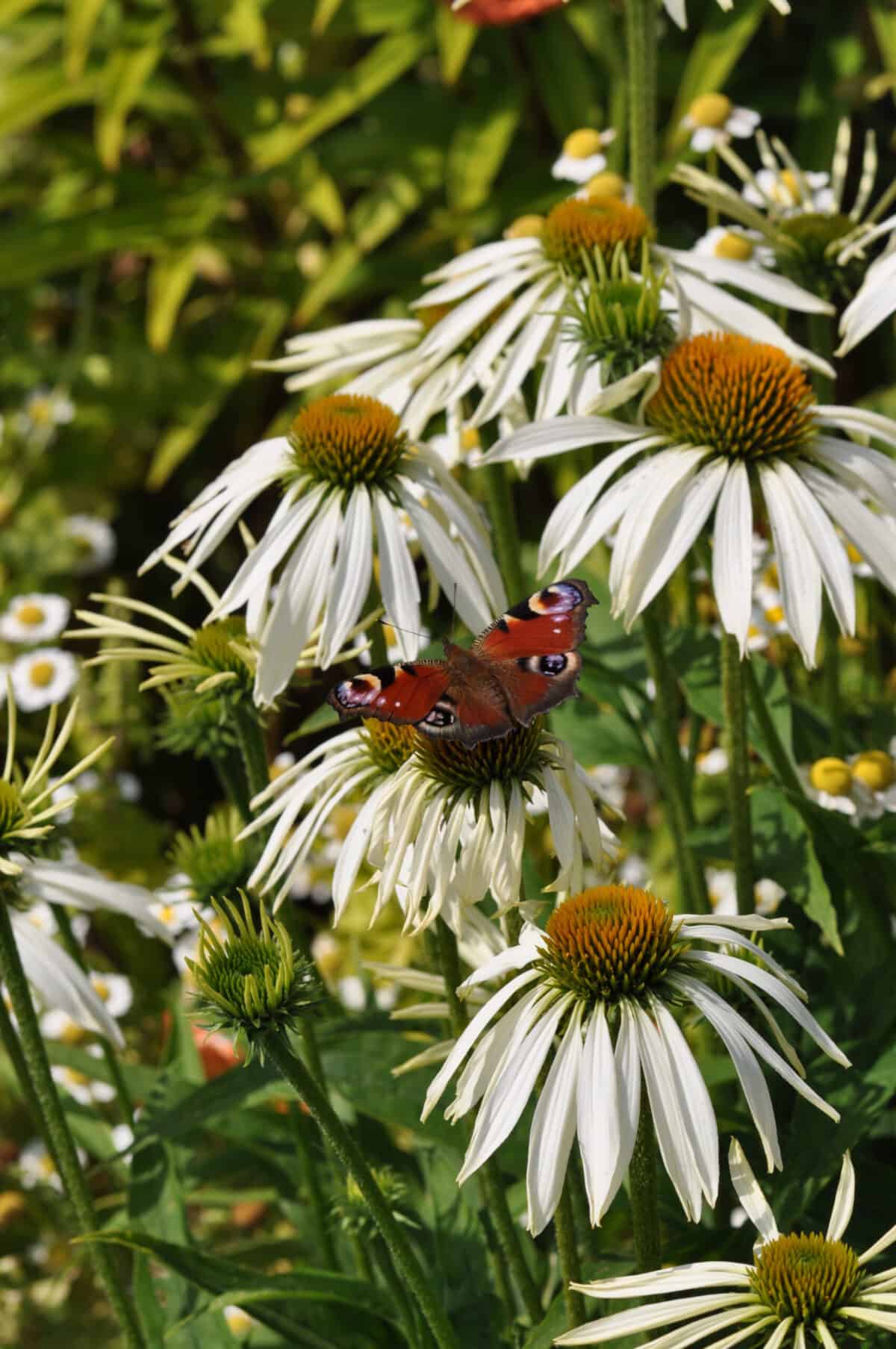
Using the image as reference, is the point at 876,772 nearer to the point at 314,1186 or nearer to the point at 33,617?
the point at 314,1186

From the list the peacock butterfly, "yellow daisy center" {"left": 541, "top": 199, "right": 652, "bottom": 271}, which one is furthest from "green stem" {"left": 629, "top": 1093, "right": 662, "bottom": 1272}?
"yellow daisy center" {"left": 541, "top": 199, "right": 652, "bottom": 271}

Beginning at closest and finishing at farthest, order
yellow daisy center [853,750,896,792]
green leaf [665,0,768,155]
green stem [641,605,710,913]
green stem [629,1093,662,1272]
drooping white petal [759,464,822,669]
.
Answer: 1. green stem [629,1093,662,1272]
2. drooping white petal [759,464,822,669]
3. green stem [641,605,710,913]
4. yellow daisy center [853,750,896,792]
5. green leaf [665,0,768,155]

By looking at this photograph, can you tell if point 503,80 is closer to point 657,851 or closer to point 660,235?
point 660,235

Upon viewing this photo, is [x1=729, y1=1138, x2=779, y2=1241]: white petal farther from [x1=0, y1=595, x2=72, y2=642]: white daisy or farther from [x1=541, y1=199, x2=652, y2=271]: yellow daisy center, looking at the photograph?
[x1=0, y1=595, x2=72, y2=642]: white daisy

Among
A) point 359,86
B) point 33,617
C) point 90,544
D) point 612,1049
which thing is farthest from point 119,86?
point 612,1049

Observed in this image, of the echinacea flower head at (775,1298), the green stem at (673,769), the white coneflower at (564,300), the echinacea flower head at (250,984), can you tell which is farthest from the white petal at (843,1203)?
the white coneflower at (564,300)

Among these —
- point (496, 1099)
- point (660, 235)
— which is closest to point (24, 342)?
point (660, 235)
